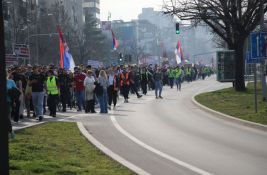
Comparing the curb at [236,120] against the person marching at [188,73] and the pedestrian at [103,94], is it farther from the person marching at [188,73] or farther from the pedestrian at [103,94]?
the person marching at [188,73]

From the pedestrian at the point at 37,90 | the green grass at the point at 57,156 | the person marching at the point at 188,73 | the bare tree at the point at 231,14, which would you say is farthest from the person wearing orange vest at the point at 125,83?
the person marching at the point at 188,73

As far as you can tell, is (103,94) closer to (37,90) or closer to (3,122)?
(37,90)

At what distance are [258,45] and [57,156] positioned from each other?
11053 millimetres

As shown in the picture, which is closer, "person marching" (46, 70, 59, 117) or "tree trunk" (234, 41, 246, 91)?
"person marching" (46, 70, 59, 117)

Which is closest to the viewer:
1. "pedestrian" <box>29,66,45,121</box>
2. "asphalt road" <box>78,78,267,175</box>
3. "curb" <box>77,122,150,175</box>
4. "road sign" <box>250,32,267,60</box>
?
"curb" <box>77,122,150,175</box>

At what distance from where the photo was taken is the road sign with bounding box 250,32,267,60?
66.5 feet

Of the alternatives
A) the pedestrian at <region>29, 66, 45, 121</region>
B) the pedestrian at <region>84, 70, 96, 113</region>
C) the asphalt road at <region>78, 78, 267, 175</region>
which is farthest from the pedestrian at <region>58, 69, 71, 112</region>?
the pedestrian at <region>29, 66, 45, 121</region>

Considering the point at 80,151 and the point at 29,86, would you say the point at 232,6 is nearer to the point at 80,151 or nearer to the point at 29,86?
the point at 29,86

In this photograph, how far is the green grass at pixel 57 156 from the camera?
957cm

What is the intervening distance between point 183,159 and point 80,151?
204 cm

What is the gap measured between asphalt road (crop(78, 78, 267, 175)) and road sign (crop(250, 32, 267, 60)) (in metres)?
2.56

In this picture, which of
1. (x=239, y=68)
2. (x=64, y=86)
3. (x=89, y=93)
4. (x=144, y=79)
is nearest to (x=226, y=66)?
(x=239, y=68)

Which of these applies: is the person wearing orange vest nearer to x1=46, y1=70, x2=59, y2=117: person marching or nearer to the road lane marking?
x1=46, y1=70, x2=59, y2=117: person marching

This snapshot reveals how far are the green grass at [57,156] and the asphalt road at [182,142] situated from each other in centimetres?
59
